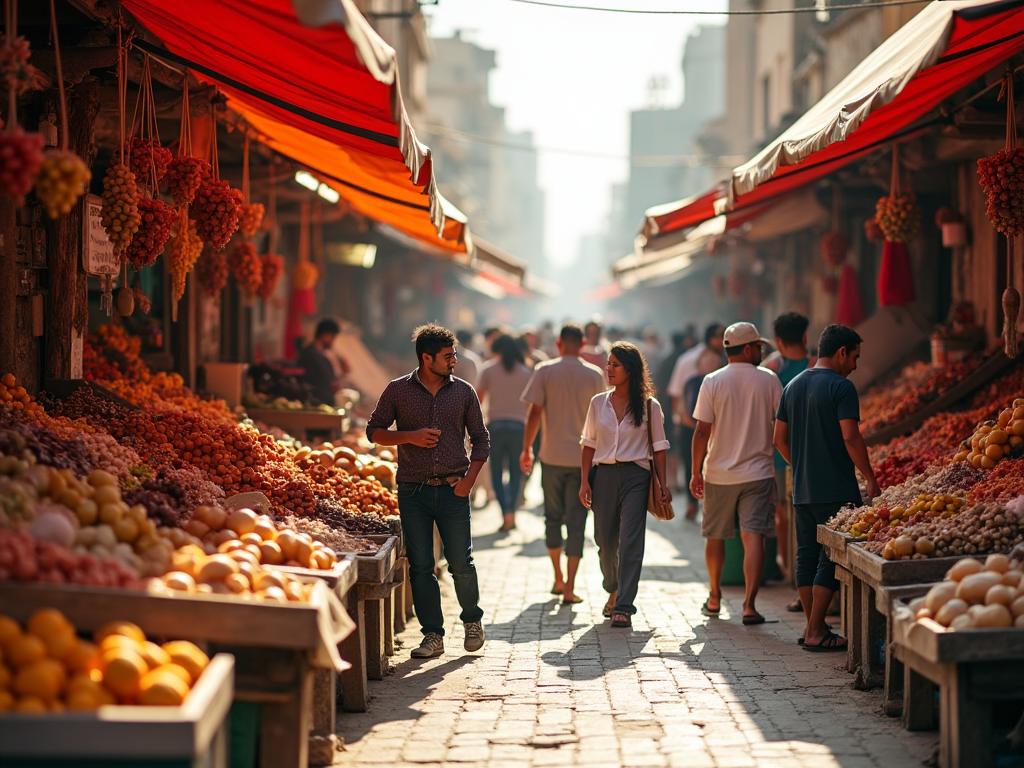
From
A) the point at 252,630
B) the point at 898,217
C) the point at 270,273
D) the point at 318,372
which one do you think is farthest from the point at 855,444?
the point at 318,372

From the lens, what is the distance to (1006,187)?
6.47 meters

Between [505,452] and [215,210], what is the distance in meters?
5.29

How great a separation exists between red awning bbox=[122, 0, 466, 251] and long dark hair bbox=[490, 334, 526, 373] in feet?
12.3

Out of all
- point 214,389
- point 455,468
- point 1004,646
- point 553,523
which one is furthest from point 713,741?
point 214,389

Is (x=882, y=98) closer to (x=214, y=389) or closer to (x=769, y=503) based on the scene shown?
(x=769, y=503)

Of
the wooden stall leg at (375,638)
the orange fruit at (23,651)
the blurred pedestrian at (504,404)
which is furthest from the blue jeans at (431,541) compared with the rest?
the blurred pedestrian at (504,404)

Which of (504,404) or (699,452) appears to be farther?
(504,404)

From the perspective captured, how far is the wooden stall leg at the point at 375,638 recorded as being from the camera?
621 cm

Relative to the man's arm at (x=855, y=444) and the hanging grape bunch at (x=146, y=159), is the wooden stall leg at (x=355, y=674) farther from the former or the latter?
the man's arm at (x=855, y=444)

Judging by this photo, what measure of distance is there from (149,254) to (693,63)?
86810mm

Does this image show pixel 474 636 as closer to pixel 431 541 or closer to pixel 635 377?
pixel 431 541

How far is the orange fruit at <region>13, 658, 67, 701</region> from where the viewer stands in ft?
11.2

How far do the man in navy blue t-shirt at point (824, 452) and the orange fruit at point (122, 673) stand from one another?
176 inches

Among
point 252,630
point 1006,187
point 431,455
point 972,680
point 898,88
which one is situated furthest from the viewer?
point 431,455
